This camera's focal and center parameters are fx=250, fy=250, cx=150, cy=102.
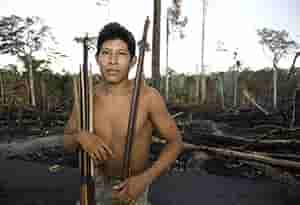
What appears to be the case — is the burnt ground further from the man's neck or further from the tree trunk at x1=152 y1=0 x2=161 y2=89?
the tree trunk at x1=152 y1=0 x2=161 y2=89

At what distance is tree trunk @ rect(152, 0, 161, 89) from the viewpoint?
7.16m

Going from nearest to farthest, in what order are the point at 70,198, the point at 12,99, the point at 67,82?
the point at 70,198
the point at 12,99
the point at 67,82

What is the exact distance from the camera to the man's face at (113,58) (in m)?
1.10

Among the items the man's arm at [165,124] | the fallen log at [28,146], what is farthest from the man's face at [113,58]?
the fallen log at [28,146]

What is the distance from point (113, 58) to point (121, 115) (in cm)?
33

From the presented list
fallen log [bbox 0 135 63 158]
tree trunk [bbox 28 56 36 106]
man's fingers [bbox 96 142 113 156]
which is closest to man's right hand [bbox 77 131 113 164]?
man's fingers [bbox 96 142 113 156]

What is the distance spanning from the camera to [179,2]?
1903 centimetres

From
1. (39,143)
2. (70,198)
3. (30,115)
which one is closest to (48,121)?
(30,115)

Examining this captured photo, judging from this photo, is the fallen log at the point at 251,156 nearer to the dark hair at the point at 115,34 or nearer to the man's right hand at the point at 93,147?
the dark hair at the point at 115,34

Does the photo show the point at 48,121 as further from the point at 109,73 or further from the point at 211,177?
the point at 109,73

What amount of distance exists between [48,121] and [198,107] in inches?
287

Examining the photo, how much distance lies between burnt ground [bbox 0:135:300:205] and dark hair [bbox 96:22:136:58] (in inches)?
84.8

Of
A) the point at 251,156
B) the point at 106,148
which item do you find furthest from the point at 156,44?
the point at 106,148

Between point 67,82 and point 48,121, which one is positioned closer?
point 48,121
